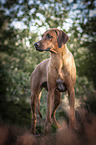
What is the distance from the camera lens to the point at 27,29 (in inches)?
232

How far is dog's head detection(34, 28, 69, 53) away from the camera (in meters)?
2.45

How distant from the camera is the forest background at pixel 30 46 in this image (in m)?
5.28

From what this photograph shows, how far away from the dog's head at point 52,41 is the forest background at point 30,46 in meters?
2.58

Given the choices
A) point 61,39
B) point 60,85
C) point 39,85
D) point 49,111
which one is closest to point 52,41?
point 61,39

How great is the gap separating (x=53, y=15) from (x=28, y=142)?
4883mm

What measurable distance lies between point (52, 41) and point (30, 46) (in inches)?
127

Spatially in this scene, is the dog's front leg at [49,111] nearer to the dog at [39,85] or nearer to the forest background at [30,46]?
the dog at [39,85]

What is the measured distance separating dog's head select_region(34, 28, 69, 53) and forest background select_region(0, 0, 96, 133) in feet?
8.46

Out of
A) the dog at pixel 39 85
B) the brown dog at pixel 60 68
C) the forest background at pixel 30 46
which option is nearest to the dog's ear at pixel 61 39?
the brown dog at pixel 60 68

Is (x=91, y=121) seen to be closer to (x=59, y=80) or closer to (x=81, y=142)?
(x=81, y=142)

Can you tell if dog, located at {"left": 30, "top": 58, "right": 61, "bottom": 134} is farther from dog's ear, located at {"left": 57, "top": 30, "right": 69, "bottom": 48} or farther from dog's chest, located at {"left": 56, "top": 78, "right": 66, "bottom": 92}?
dog's ear, located at {"left": 57, "top": 30, "right": 69, "bottom": 48}

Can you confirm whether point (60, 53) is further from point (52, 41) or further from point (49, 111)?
point (49, 111)

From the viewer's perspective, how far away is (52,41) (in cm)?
254

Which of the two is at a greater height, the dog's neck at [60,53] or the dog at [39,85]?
the dog's neck at [60,53]
